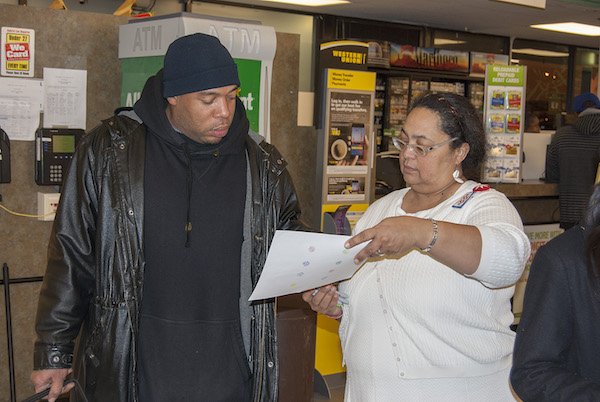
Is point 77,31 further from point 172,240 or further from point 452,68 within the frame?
point 452,68

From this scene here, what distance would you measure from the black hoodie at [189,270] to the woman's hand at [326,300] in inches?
9.9

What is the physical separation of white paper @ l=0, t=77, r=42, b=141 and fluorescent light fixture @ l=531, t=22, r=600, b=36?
29.8ft

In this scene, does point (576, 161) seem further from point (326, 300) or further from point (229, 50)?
point (326, 300)

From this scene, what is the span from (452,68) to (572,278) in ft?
33.8

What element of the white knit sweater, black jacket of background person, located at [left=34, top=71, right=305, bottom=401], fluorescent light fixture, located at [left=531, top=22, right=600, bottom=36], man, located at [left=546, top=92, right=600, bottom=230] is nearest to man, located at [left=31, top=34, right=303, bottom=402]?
black jacket of background person, located at [left=34, top=71, right=305, bottom=401]

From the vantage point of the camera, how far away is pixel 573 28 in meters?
10.8

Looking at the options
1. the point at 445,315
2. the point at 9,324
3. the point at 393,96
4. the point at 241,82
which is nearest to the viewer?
the point at 445,315

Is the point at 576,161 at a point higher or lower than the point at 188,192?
higher

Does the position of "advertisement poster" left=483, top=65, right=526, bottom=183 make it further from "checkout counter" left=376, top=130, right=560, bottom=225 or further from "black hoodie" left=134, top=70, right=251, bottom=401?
"black hoodie" left=134, top=70, right=251, bottom=401

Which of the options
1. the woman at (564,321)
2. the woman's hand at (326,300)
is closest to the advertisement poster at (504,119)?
the woman's hand at (326,300)

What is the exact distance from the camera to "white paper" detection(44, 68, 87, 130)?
3723mm

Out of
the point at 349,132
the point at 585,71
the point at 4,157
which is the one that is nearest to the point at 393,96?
the point at 585,71

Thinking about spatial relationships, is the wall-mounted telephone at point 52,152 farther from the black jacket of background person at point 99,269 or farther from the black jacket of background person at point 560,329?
the black jacket of background person at point 560,329

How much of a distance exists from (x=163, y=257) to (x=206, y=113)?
0.47 metres
